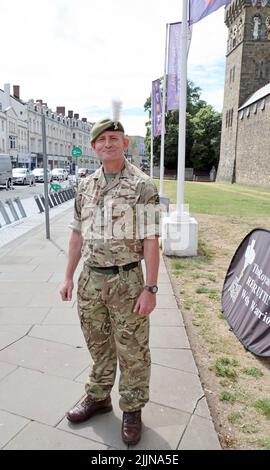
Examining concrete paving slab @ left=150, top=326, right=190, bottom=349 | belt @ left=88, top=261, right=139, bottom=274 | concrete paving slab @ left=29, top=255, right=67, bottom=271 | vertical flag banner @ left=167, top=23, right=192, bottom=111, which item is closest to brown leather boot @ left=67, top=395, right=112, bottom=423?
belt @ left=88, top=261, right=139, bottom=274

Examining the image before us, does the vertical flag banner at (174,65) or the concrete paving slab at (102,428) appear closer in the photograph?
the concrete paving slab at (102,428)

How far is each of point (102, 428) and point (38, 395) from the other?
0.60 metres

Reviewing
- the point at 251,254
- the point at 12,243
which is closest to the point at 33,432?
the point at 251,254

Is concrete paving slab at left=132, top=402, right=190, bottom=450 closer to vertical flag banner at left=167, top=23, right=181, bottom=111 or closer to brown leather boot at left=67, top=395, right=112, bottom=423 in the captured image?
brown leather boot at left=67, top=395, right=112, bottom=423

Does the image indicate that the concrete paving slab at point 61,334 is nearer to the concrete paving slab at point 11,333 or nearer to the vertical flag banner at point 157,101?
the concrete paving slab at point 11,333

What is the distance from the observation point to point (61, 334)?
Result: 389 centimetres

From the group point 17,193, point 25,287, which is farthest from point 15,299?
point 17,193

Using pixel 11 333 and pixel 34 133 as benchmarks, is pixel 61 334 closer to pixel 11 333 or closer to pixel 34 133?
pixel 11 333

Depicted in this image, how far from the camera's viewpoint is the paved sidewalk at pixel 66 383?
2.41 m

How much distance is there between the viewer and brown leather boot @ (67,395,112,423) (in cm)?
254

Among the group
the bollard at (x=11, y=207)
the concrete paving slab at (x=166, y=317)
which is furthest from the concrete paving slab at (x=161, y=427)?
the bollard at (x=11, y=207)

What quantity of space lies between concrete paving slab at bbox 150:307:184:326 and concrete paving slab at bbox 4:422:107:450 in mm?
1902

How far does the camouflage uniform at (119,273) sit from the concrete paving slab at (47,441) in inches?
12.7

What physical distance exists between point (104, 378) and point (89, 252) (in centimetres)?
90
